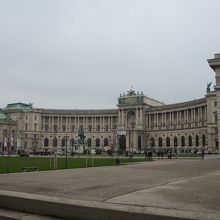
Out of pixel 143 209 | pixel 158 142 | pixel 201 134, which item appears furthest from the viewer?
pixel 158 142

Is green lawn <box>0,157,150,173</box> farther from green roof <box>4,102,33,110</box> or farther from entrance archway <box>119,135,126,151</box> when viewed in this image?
green roof <box>4,102,33,110</box>

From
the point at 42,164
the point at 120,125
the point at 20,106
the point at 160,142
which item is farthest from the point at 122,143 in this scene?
the point at 42,164

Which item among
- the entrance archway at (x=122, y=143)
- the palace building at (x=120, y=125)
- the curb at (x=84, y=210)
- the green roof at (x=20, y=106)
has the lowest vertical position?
the curb at (x=84, y=210)

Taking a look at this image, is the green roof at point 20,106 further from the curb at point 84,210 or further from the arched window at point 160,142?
the curb at point 84,210

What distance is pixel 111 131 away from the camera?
180875 millimetres

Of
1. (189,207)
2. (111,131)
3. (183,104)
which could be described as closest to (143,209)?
(189,207)

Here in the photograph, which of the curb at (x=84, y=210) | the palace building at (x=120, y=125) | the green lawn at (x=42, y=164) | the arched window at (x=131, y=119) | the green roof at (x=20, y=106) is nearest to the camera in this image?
the curb at (x=84, y=210)

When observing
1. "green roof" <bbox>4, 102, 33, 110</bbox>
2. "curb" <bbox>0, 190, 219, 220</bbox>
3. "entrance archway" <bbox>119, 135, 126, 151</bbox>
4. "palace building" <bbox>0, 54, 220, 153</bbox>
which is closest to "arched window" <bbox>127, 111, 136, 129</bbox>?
"palace building" <bbox>0, 54, 220, 153</bbox>

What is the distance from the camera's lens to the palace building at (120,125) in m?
147

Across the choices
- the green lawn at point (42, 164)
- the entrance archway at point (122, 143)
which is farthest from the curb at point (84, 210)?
the entrance archway at point (122, 143)

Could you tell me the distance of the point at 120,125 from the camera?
17212 centimetres

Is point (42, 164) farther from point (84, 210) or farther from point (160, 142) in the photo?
point (160, 142)

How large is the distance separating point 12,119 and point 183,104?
82.8m

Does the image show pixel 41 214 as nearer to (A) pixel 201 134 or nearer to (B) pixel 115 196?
(B) pixel 115 196
